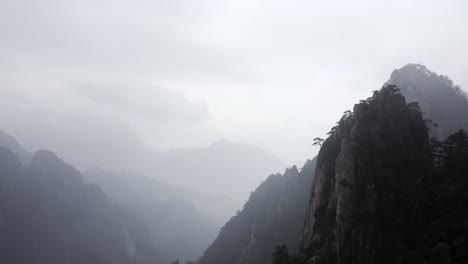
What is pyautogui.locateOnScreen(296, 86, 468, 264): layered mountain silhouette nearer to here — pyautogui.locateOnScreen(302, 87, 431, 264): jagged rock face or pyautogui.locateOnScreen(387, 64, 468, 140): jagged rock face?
pyautogui.locateOnScreen(302, 87, 431, 264): jagged rock face

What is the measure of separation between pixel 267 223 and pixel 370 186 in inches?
2241

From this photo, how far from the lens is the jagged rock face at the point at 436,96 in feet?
333

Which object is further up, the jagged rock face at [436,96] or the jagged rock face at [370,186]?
the jagged rock face at [436,96]

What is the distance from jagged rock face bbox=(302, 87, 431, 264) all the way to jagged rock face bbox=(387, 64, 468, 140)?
43715 mm

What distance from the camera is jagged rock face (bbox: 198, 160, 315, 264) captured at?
98.3 metres

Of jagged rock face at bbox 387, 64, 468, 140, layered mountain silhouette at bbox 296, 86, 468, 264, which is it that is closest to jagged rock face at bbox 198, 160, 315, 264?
jagged rock face at bbox 387, 64, 468, 140

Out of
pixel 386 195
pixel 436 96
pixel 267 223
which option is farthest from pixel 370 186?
pixel 436 96

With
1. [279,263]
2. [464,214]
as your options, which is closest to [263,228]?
[279,263]

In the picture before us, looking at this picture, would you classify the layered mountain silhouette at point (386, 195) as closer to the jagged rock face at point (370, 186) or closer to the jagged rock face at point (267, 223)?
the jagged rock face at point (370, 186)

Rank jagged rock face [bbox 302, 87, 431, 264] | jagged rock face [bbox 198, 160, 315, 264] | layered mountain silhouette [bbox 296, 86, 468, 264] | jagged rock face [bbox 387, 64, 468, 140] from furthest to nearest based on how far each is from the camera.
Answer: jagged rock face [bbox 387, 64, 468, 140] → jagged rock face [bbox 198, 160, 315, 264] → jagged rock face [bbox 302, 87, 431, 264] → layered mountain silhouette [bbox 296, 86, 468, 264]

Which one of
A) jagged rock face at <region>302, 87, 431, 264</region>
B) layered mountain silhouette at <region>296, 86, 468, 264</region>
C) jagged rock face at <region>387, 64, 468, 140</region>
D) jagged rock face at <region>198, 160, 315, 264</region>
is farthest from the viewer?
jagged rock face at <region>387, 64, 468, 140</region>

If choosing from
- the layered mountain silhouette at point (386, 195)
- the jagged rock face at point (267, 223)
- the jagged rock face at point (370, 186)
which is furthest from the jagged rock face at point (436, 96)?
the jagged rock face at point (370, 186)

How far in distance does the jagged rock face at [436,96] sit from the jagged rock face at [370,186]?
4371 cm

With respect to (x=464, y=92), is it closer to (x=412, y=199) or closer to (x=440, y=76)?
(x=440, y=76)
